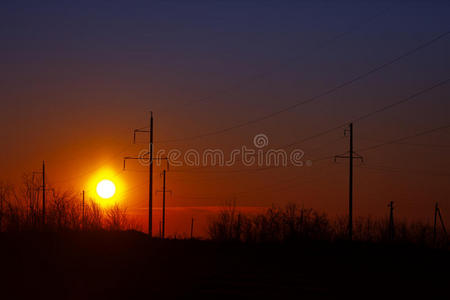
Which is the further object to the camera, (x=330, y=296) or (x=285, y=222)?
(x=285, y=222)

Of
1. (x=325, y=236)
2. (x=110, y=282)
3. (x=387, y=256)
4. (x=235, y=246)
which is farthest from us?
(x=325, y=236)

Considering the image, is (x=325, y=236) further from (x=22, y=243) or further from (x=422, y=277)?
(x=22, y=243)

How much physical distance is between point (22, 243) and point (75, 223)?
10535 millimetres

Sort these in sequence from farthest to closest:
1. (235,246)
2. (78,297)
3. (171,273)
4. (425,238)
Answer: (425,238) → (235,246) → (171,273) → (78,297)

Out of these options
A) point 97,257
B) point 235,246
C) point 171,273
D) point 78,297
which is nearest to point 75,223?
point 235,246

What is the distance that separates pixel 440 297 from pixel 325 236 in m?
28.6

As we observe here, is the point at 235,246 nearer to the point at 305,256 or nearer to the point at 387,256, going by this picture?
the point at 305,256

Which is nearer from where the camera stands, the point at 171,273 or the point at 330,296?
the point at 330,296

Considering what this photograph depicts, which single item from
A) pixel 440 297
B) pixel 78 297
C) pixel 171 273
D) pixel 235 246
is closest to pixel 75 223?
pixel 235 246

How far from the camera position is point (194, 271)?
62.9 ft

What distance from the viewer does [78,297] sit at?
525 inches

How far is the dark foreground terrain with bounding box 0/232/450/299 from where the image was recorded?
47.1 feet

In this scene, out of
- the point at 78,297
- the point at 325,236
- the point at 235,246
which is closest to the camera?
the point at 78,297

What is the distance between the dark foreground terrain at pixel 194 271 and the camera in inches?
Result: 565
